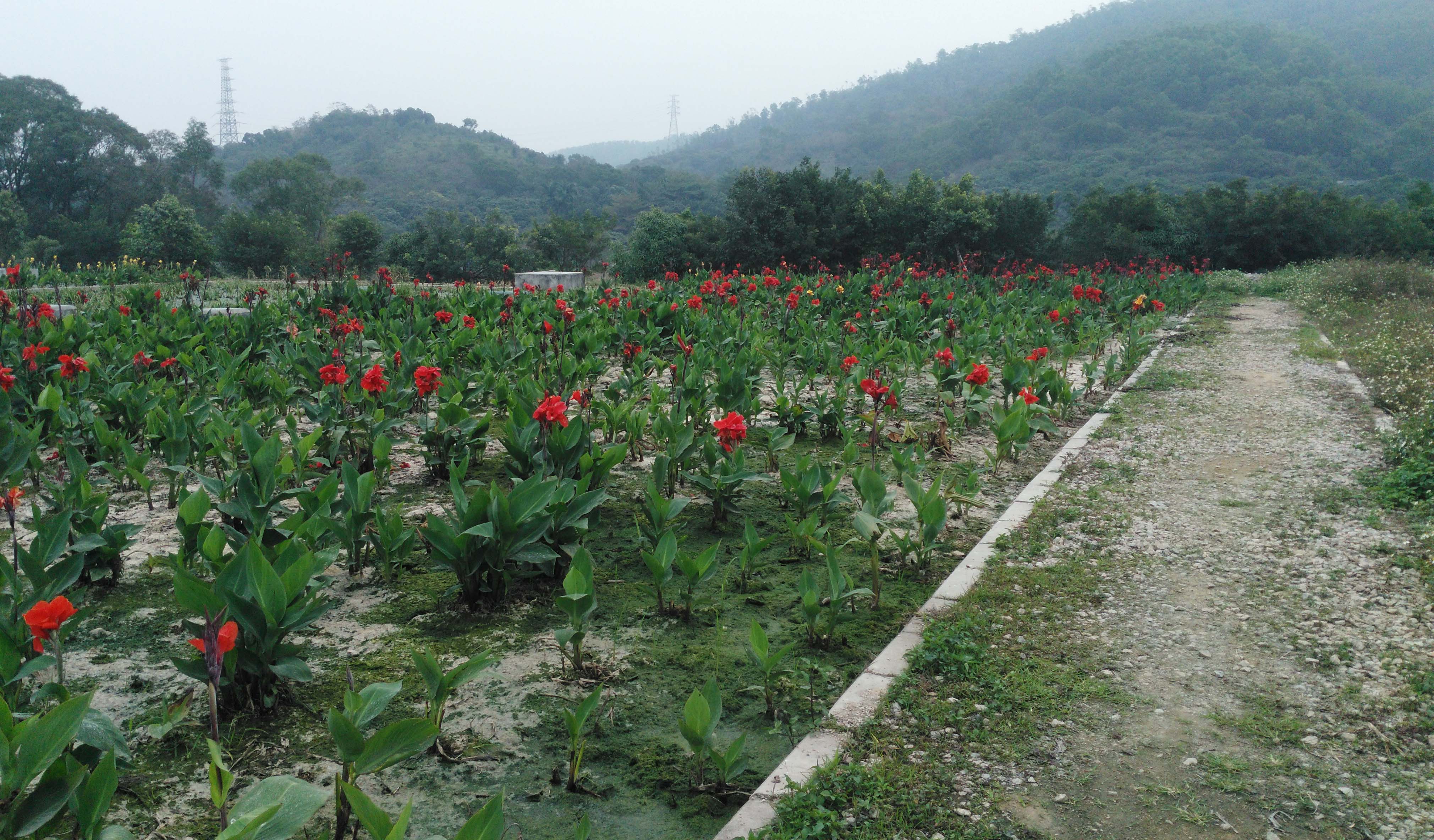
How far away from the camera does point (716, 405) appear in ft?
19.8

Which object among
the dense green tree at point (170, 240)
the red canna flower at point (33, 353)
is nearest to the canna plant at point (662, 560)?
the red canna flower at point (33, 353)

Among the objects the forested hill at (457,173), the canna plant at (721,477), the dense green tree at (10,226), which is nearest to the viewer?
the canna plant at (721,477)

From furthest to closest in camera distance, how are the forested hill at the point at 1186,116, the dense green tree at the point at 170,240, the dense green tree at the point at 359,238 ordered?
the forested hill at the point at 1186,116 → the dense green tree at the point at 359,238 → the dense green tree at the point at 170,240

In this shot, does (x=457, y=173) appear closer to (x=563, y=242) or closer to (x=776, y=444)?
(x=563, y=242)

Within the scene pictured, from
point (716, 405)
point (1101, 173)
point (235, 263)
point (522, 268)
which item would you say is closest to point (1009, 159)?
point (1101, 173)

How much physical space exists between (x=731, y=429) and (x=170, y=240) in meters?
25.9

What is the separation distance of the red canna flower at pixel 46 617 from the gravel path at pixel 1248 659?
240cm

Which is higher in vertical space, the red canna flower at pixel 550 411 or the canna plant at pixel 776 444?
the red canna flower at pixel 550 411

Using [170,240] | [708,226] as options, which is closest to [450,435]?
[708,226]

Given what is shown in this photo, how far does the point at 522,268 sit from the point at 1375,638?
110ft

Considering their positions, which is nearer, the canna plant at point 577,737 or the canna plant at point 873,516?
the canna plant at point 577,737

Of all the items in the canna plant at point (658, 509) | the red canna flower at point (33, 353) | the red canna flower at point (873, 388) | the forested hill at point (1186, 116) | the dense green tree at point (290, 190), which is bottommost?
the canna plant at point (658, 509)

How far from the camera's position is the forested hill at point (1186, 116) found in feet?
186

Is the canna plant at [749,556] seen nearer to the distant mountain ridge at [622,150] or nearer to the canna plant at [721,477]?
the canna plant at [721,477]
